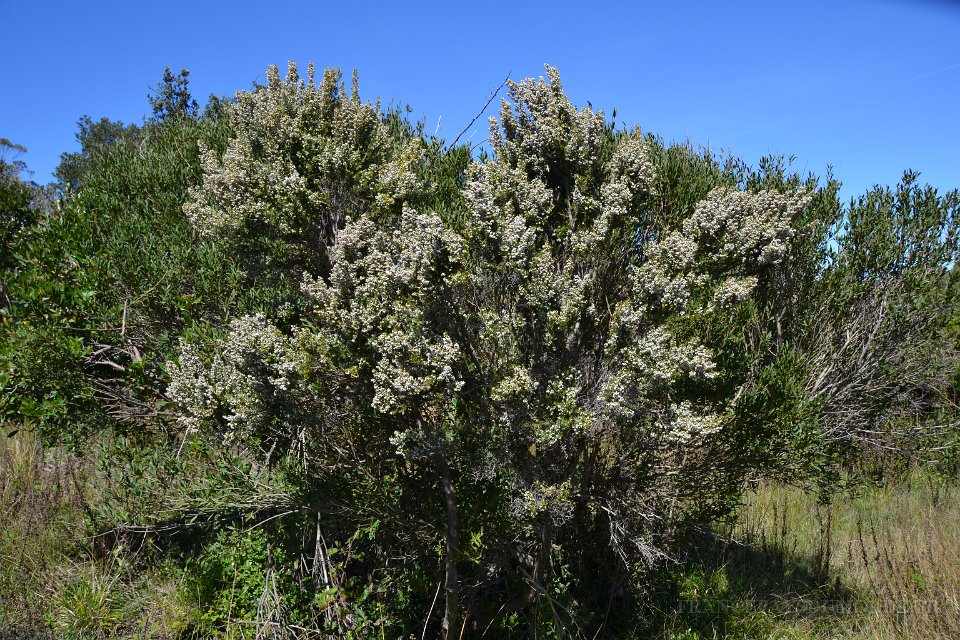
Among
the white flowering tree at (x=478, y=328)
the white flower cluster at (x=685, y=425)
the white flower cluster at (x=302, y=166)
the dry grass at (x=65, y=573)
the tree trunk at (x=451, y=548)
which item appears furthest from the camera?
the dry grass at (x=65, y=573)

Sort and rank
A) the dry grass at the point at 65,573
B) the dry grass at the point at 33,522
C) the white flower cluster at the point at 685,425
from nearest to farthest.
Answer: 1. the white flower cluster at the point at 685,425
2. the dry grass at the point at 65,573
3. the dry grass at the point at 33,522

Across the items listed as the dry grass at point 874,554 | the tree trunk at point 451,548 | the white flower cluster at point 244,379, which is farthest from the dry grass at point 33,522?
the dry grass at point 874,554

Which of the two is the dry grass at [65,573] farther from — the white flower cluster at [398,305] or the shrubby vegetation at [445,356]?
the white flower cluster at [398,305]

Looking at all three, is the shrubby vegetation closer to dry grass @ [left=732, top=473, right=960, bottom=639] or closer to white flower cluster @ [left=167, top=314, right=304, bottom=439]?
white flower cluster @ [left=167, top=314, right=304, bottom=439]

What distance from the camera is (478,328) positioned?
376cm

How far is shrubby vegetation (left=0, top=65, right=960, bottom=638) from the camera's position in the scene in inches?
144

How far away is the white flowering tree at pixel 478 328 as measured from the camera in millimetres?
3562

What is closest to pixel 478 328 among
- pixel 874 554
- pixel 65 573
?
pixel 65 573

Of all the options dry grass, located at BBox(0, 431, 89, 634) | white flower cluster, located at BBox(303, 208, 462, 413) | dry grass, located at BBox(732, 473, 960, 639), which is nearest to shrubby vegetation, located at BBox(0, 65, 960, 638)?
white flower cluster, located at BBox(303, 208, 462, 413)

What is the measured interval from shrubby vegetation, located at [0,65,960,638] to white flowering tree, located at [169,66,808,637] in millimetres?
24

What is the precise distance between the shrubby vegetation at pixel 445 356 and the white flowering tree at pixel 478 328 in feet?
0.08

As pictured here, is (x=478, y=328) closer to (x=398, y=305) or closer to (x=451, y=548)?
(x=398, y=305)

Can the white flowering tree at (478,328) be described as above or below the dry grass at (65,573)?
above

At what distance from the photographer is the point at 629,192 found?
12.3 feet
